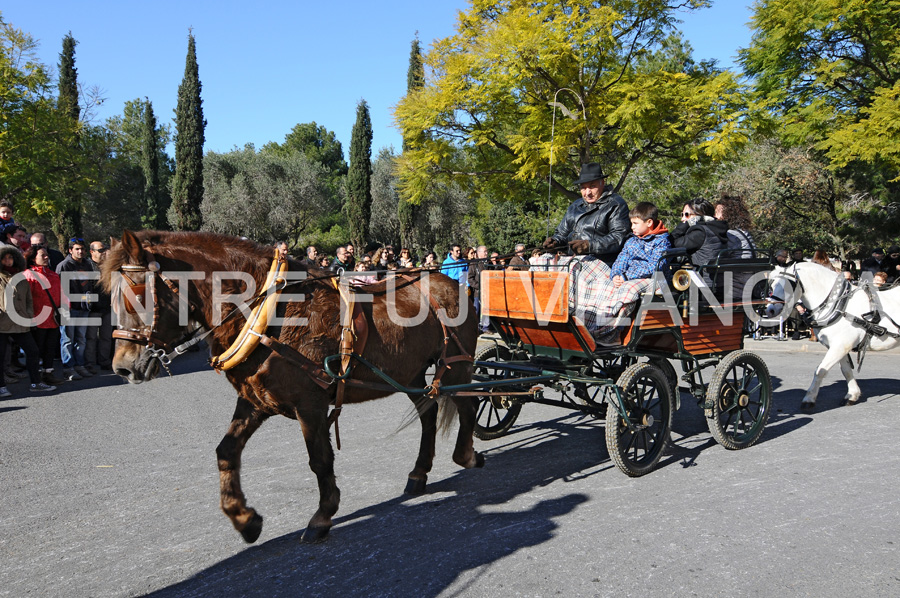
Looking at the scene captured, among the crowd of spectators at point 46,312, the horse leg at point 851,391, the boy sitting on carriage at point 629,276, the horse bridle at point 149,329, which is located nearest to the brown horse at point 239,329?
the horse bridle at point 149,329

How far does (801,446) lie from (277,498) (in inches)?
174

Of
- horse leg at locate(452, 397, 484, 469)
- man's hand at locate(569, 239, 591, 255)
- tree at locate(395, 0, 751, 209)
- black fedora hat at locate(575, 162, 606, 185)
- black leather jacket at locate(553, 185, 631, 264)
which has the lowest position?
horse leg at locate(452, 397, 484, 469)

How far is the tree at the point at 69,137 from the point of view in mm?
20250

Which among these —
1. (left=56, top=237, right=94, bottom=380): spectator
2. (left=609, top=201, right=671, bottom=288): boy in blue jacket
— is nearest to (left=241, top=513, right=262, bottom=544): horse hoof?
(left=609, top=201, right=671, bottom=288): boy in blue jacket

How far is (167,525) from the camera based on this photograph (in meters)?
3.88

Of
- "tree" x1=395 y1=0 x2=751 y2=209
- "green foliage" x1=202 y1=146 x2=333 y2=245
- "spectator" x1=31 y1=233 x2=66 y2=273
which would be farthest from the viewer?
"green foliage" x1=202 y1=146 x2=333 y2=245

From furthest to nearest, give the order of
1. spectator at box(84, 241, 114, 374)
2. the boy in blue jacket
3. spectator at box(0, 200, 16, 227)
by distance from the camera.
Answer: spectator at box(84, 241, 114, 374) → spectator at box(0, 200, 16, 227) → the boy in blue jacket

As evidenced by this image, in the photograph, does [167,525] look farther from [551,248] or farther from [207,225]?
[207,225]

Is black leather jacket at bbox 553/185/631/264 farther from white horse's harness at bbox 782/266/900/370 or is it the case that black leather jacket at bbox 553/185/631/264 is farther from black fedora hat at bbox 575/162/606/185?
white horse's harness at bbox 782/266/900/370

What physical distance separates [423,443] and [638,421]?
5.62ft

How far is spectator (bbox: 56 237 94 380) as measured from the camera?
912cm

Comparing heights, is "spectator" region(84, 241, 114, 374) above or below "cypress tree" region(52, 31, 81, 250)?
below

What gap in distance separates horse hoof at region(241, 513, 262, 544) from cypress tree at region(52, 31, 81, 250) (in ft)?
65.8

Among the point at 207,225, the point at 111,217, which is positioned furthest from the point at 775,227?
the point at 111,217
